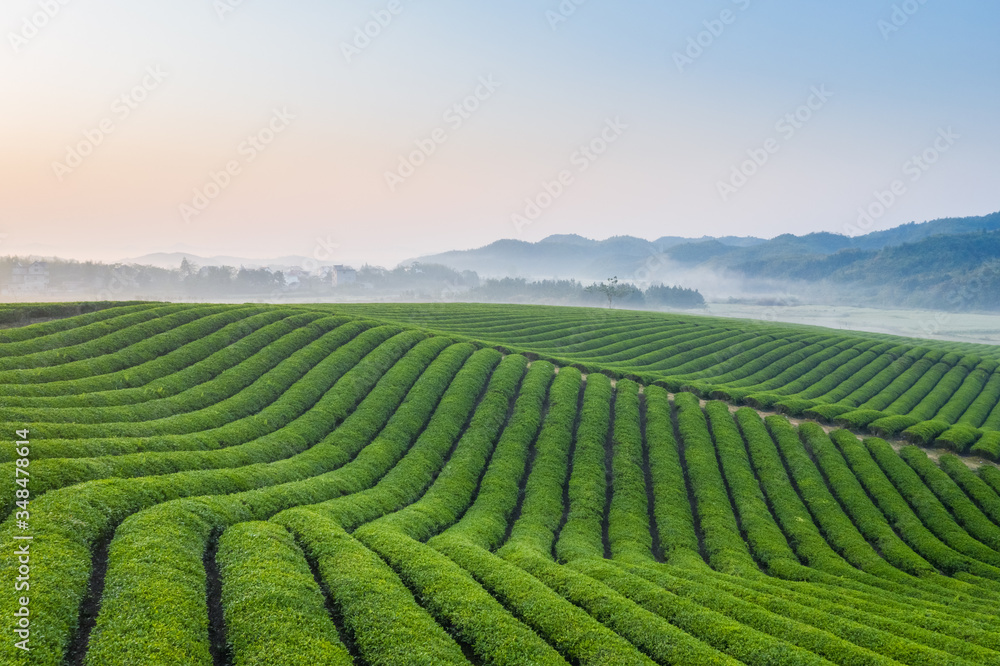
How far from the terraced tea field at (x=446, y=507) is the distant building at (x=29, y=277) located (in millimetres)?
167818

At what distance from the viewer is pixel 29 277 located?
172m

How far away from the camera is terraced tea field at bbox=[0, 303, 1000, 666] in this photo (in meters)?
14.6

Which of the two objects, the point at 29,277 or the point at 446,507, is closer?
the point at 446,507

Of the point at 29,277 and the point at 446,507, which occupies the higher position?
the point at 29,277

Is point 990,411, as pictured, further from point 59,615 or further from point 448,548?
point 59,615

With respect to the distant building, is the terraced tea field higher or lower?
lower

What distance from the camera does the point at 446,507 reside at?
2798cm

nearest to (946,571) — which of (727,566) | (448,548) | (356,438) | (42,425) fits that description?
(727,566)

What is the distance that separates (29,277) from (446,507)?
208652 millimetres

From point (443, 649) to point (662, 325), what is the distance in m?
75.1

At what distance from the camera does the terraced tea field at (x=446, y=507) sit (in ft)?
48.0

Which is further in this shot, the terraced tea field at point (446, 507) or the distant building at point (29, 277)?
the distant building at point (29, 277)

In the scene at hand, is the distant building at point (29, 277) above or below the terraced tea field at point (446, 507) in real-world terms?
above

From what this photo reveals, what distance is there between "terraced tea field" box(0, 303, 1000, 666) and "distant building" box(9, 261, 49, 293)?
167818 millimetres
